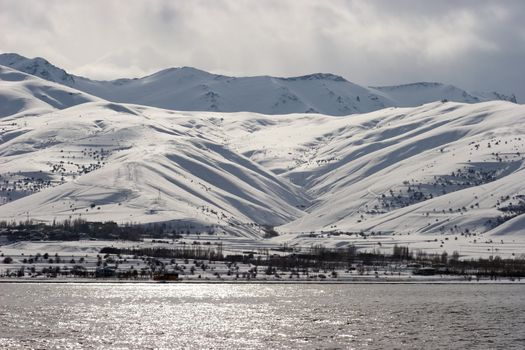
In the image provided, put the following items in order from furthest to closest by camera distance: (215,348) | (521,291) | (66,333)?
(521,291) < (66,333) < (215,348)

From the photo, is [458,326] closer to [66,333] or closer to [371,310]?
[371,310]

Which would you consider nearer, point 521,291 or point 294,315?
point 294,315

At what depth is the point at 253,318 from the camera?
138 meters

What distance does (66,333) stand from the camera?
4491 inches

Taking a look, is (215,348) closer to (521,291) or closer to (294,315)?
(294,315)

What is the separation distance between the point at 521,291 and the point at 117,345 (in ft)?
382

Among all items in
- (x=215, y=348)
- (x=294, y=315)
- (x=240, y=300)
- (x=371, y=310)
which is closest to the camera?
(x=215, y=348)

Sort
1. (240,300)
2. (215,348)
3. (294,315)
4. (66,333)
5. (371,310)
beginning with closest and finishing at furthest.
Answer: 1. (215,348)
2. (66,333)
3. (294,315)
4. (371,310)
5. (240,300)

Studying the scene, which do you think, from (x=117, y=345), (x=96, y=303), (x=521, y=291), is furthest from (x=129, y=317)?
(x=521, y=291)

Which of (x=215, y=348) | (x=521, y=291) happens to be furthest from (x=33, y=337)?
(x=521, y=291)

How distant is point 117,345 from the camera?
347 ft

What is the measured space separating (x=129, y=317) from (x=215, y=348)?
33412 mm

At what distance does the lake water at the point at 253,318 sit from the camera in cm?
11081

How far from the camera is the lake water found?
11081cm
